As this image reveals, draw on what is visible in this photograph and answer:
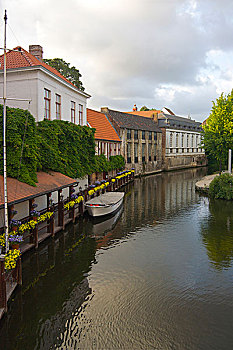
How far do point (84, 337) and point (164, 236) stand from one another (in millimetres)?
9314

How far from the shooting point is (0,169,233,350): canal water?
7422mm

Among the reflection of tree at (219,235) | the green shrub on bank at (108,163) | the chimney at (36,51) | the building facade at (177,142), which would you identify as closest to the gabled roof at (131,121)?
the building facade at (177,142)

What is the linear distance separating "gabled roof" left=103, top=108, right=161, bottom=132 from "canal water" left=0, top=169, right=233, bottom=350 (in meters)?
28.2

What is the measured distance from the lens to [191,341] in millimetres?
7289

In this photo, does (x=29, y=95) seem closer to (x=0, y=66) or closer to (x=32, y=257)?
(x=0, y=66)

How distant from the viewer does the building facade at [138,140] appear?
43.4 meters

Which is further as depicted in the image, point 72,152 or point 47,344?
point 72,152

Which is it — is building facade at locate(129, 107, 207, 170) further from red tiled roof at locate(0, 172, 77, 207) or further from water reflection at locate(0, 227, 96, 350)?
water reflection at locate(0, 227, 96, 350)

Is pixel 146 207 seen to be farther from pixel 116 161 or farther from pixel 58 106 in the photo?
pixel 116 161

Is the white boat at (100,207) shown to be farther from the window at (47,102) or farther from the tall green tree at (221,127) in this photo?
the tall green tree at (221,127)

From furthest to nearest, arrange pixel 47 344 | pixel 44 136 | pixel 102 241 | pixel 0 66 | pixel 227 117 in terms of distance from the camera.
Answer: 1. pixel 227 117
2. pixel 0 66
3. pixel 44 136
4. pixel 102 241
5. pixel 47 344

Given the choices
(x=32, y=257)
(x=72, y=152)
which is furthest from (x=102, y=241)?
(x=72, y=152)

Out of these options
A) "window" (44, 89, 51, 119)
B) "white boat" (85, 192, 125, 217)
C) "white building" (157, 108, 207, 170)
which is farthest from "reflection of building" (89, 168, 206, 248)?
"white building" (157, 108, 207, 170)

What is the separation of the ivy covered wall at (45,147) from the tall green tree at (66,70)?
23.9 meters
